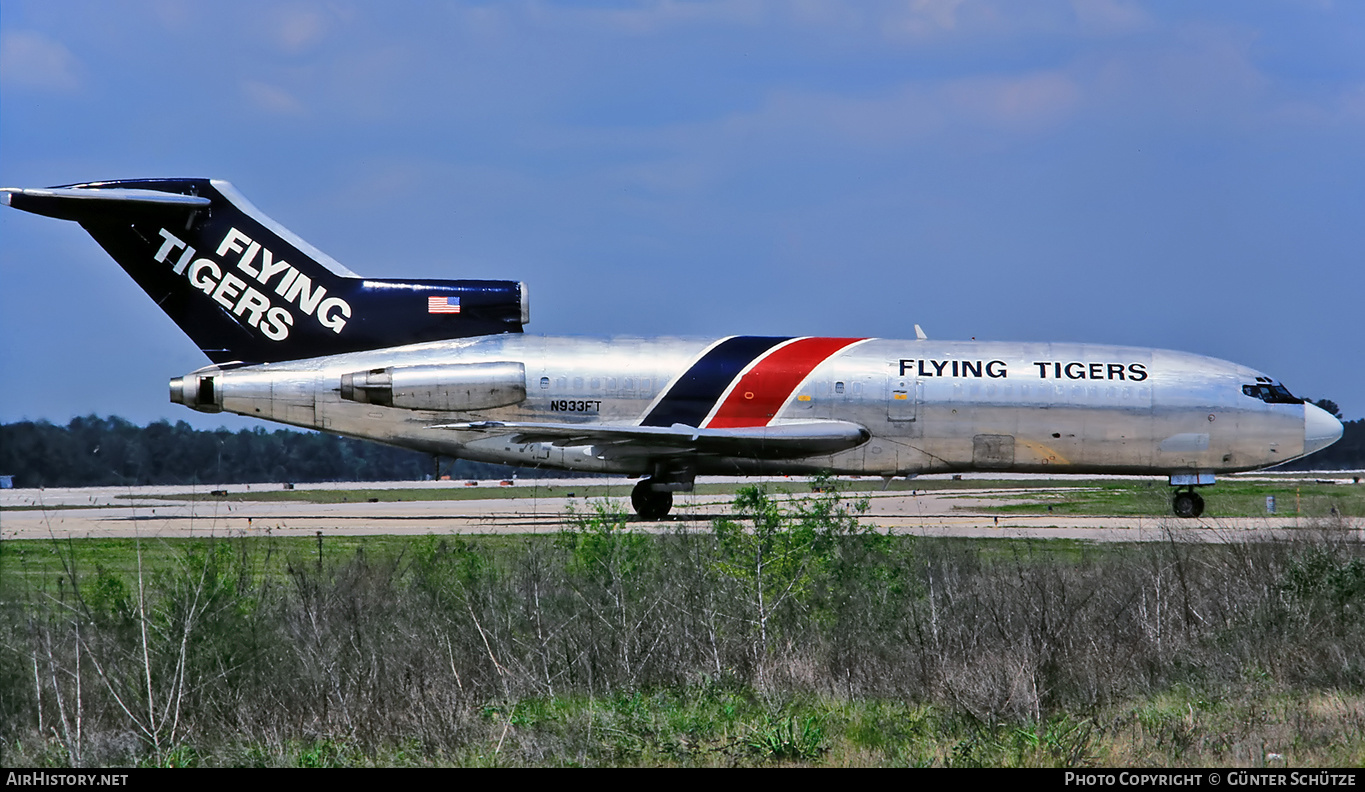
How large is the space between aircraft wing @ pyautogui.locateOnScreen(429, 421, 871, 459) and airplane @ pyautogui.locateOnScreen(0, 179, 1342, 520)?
5cm

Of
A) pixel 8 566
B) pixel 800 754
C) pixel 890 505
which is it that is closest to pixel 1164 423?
pixel 890 505

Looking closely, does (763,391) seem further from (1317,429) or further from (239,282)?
(1317,429)

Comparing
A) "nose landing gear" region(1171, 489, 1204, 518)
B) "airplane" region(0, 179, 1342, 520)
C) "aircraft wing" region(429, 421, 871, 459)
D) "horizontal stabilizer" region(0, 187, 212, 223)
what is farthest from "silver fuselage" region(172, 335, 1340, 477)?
"horizontal stabilizer" region(0, 187, 212, 223)

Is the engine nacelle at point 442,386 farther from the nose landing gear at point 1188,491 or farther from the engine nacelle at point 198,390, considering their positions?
the nose landing gear at point 1188,491

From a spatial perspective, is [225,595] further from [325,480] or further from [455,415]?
[325,480]

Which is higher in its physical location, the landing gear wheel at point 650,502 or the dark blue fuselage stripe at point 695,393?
the dark blue fuselage stripe at point 695,393

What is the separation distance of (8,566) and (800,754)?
32.0ft

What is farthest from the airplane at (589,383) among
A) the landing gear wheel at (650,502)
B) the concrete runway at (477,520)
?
the concrete runway at (477,520)

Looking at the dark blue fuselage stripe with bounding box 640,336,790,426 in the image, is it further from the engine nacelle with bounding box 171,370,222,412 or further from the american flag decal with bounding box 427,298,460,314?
the engine nacelle with bounding box 171,370,222,412

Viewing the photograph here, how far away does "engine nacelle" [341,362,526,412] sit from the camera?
26141 millimetres

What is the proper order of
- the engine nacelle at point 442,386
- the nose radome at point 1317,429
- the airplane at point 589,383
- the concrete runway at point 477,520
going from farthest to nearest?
the nose radome at point 1317,429 → the airplane at point 589,383 → the engine nacelle at point 442,386 → the concrete runway at point 477,520

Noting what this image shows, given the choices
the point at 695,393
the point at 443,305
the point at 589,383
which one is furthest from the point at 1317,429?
the point at 443,305

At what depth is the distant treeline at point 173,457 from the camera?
2910 centimetres

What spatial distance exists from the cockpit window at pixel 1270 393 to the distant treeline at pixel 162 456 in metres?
18.1
